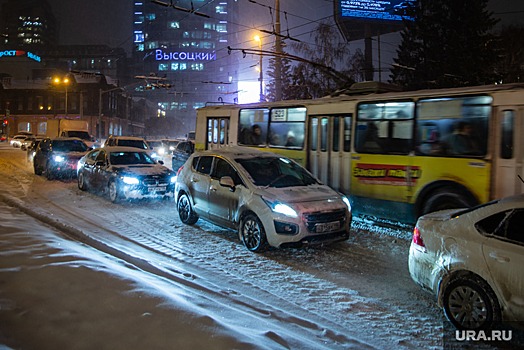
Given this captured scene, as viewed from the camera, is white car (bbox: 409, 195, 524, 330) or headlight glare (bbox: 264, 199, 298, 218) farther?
headlight glare (bbox: 264, 199, 298, 218)

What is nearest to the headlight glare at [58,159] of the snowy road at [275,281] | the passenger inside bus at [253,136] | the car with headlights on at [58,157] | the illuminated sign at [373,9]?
the car with headlights on at [58,157]

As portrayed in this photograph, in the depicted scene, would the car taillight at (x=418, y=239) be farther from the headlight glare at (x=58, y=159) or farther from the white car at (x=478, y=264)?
the headlight glare at (x=58, y=159)

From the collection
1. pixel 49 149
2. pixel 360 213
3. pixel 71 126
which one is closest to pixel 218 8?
pixel 71 126

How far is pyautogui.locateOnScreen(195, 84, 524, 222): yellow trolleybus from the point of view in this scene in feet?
26.6

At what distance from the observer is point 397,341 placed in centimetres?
438

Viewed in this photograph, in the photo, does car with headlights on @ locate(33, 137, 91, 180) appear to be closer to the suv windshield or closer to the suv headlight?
the suv windshield

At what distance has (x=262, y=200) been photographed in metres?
7.60

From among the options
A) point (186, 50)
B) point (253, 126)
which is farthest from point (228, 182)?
point (186, 50)

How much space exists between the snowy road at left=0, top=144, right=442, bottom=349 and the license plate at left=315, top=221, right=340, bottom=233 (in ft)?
1.55

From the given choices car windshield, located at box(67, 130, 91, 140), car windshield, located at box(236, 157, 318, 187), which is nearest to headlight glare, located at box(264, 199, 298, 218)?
car windshield, located at box(236, 157, 318, 187)

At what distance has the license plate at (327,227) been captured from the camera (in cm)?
733

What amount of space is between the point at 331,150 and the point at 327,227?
4291 millimetres

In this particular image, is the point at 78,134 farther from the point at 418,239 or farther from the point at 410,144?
the point at 418,239

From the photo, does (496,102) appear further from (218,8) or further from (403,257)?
(218,8)
